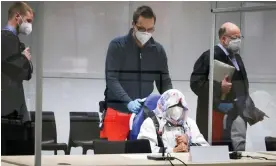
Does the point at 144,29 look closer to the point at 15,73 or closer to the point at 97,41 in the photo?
the point at 97,41

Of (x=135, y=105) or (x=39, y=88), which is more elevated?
(x=39, y=88)

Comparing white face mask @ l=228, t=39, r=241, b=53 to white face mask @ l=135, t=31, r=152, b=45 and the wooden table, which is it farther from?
the wooden table

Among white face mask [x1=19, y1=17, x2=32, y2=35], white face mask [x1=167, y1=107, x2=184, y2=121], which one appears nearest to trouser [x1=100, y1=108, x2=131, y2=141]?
white face mask [x1=167, y1=107, x2=184, y2=121]

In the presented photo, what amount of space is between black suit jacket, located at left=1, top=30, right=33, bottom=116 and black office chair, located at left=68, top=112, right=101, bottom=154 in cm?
57

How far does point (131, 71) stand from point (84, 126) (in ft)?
2.34

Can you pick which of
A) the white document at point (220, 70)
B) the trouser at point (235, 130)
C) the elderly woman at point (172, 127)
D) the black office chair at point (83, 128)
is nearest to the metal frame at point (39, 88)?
the elderly woman at point (172, 127)

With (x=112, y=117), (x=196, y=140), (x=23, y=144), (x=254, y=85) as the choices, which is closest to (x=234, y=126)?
(x=254, y=85)

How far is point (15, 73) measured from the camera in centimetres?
422

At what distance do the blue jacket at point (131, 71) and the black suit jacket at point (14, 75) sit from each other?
90 cm

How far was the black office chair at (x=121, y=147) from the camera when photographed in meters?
3.95

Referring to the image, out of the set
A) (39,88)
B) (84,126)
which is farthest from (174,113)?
(39,88)

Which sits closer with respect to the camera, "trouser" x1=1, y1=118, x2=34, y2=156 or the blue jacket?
"trouser" x1=1, y1=118, x2=34, y2=156

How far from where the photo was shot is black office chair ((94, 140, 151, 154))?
395 cm

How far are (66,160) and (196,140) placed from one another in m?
1.61
